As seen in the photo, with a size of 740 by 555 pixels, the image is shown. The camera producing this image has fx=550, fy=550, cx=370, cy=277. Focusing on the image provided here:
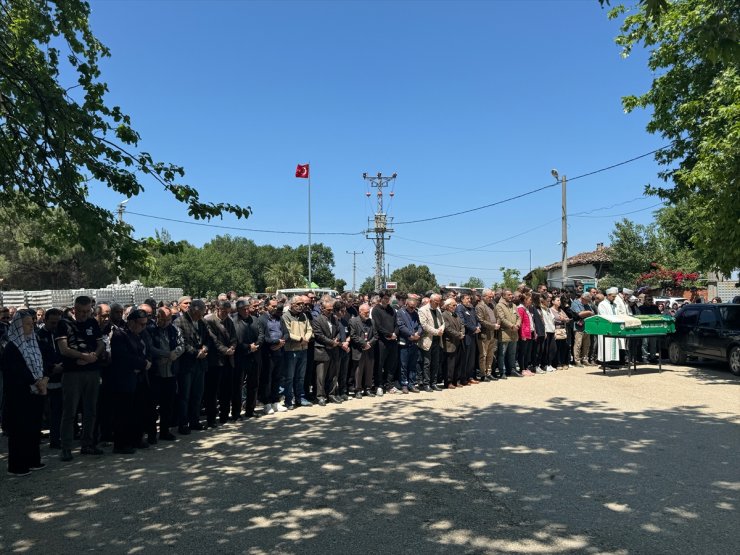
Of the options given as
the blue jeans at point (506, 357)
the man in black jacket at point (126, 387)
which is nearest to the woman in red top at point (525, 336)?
the blue jeans at point (506, 357)

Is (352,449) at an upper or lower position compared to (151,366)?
lower

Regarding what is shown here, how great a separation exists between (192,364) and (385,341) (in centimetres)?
452

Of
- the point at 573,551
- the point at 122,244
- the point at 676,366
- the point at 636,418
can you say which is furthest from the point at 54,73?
the point at 676,366

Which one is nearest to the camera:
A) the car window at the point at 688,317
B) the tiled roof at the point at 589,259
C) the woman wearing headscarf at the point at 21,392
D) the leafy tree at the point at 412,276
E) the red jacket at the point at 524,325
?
the woman wearing headscarf at the point at 21,392

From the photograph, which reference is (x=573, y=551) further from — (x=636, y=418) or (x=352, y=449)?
(x=636, y=418)

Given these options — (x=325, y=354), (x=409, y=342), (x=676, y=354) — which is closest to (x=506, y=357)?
(x=409, y=342)

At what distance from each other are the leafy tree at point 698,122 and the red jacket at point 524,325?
4.30 meters

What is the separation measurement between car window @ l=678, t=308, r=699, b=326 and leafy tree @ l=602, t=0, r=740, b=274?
4.02 ft

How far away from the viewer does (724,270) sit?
1307cm

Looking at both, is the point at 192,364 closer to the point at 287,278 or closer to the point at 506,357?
the point at 506,357

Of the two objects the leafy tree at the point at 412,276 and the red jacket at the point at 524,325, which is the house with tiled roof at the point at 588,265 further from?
the red jacket at the point at 524,325

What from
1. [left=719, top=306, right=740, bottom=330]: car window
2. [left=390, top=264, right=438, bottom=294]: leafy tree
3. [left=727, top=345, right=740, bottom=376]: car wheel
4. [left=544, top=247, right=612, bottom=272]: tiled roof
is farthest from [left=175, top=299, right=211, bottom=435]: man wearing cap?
[left=390, top=264, right=438, bottom=294]: leafy tree

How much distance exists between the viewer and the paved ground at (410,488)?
4.32 metres

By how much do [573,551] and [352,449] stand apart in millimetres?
3413
